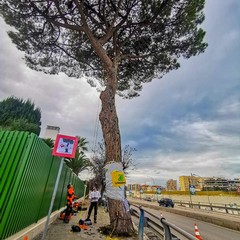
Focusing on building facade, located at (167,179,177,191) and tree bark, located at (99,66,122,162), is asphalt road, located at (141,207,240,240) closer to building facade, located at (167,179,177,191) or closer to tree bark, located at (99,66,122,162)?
tree bark, located at (99,66,122,162)

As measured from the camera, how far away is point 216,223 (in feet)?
37.5

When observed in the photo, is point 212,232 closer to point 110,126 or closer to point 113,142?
point 113,142

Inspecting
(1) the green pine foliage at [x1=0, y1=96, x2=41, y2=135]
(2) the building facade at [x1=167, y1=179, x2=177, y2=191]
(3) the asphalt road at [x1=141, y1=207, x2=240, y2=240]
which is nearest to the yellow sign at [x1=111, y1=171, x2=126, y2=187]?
(3) the asphalt road at [x1=141, y1=207, x2=240, y2=240]

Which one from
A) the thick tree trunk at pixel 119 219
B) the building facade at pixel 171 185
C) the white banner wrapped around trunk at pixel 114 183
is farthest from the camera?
the building facade at pixel 171 185

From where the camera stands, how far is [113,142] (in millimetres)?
6312

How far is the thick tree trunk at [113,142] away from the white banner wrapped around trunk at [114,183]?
16cm

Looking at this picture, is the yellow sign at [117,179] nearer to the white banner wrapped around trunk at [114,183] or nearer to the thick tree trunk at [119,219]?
the white banner wrapped around trunk at [114,183]

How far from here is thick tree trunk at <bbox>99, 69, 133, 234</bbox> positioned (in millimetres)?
5510

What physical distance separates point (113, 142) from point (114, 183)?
1294 millimetres

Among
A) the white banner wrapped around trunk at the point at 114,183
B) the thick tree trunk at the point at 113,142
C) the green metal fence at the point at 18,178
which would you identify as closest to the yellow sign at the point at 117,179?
the white banner wrapped around trunk at the point at 114,183

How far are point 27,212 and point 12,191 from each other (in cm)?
135

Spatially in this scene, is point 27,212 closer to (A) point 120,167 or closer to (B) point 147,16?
(A) point 120,167

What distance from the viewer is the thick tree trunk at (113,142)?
551 centimetres

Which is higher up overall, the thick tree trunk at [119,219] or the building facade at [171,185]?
the building facade at [171,185]
